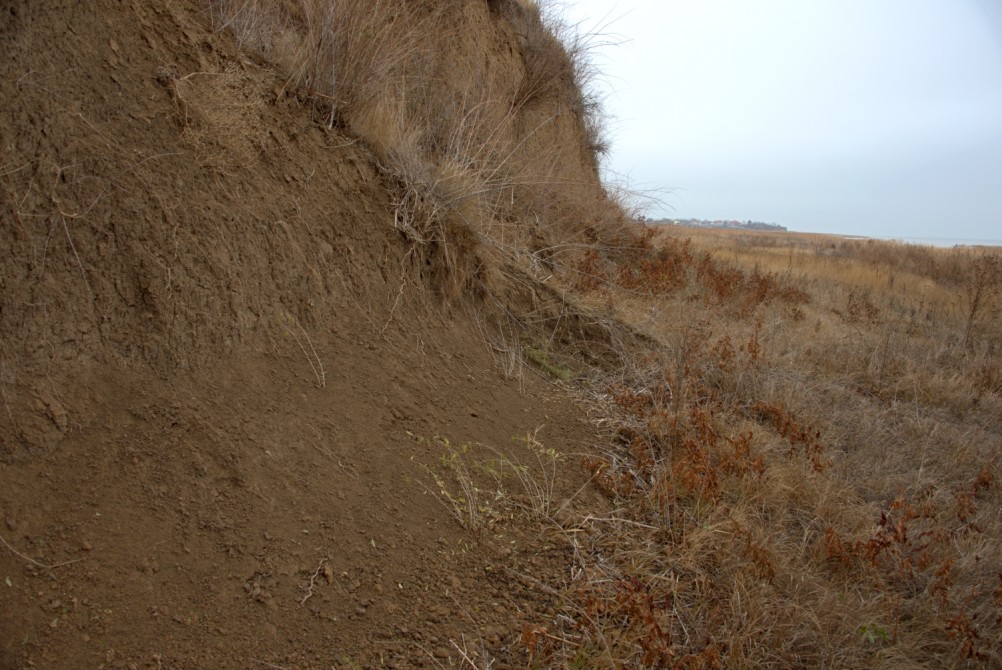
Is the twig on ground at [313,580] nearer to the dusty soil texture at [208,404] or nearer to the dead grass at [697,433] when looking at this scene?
the dusty soil texture at [208,404]

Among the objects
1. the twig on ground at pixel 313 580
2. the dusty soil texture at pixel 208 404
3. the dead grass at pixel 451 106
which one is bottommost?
the twig on ground at pixel 313 580

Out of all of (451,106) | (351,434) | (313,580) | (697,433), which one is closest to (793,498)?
(697,433)

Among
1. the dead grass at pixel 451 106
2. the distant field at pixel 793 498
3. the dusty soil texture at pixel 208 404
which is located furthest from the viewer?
the dead grass at pixel 451 106

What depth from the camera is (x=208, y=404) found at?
271 cm

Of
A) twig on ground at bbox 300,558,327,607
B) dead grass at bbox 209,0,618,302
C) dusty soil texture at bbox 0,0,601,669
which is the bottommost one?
twig on ground at bbox 300,558,327,607

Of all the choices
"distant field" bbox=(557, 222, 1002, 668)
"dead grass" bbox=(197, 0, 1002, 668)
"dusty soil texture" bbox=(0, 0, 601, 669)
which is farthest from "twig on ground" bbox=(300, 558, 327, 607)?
"distant field" bbox=(557, 222, 1002, 668)

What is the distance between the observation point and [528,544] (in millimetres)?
2902

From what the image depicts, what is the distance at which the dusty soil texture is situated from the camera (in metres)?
2.15

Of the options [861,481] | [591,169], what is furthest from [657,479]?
[591,169]

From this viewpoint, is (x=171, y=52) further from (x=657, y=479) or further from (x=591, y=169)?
(x=591, y=169)

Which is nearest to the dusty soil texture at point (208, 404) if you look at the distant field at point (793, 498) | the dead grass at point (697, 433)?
the dead grass at point (697, 433)

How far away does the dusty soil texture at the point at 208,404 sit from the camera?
2.15 m

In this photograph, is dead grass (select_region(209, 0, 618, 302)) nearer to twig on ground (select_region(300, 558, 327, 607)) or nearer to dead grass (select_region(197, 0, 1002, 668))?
dead grass (select_region(197, 0, 1002, 668))

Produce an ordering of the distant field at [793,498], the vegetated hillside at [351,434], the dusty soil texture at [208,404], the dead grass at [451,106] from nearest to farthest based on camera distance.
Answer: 1. the dusty soil texture at [208,404]
2. the vegetated hillside at [351,434]
3. the distant field at [793,498]
4. the dead grass at [451,106]
